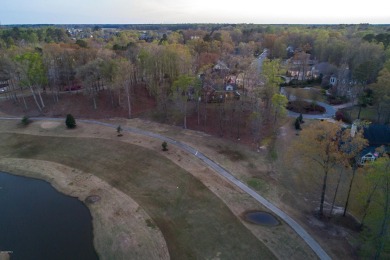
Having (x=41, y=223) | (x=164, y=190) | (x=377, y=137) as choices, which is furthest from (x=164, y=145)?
(x=377, y=137)

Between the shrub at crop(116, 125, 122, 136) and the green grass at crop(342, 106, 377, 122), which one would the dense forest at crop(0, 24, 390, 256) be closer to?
the green grass at crop(342, 106, 377, 122)

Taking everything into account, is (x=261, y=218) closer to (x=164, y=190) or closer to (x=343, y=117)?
(x=164, y=190)

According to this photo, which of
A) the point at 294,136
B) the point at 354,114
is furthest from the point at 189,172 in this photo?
the point at 354,114

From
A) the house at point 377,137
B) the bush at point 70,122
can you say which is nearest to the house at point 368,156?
the house at point 377,137

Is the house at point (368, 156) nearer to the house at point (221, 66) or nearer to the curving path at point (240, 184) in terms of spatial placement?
the curving path at point (240, 184)

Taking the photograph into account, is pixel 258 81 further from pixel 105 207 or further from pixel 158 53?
pixel 105 207

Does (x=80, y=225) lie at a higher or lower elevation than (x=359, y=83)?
lower
